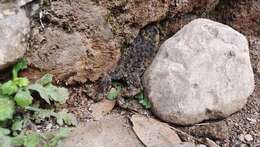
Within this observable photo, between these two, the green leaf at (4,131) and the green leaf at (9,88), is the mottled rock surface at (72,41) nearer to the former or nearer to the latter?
the green leaf at (9,88)

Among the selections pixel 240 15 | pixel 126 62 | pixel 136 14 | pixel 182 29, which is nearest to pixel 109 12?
pixel 136 14

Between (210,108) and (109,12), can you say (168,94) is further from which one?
(109,12)

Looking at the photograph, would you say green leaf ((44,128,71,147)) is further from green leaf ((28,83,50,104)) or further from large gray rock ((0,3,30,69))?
large gray rock ((0,3,30,69))

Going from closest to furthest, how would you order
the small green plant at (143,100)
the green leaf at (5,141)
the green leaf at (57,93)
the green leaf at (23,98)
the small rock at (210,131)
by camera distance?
the green leaf at (5,141) < the green leaf at (23,98) < the green leaf at (57,93) < the small rock at (210,131) < the small green plant at (143,100)

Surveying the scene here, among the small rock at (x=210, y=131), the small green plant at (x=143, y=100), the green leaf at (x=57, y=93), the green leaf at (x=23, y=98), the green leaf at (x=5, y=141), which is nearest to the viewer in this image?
the green leaf at (x=5, y=141)

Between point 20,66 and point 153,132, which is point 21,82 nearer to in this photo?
point 20,66

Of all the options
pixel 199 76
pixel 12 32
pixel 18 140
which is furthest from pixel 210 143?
pixel 12 32

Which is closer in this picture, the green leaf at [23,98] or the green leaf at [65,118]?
the green leaf at [23,98]

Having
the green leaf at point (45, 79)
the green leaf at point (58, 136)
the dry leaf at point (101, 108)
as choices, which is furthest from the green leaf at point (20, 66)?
the dry leaf at point (101, 108)
